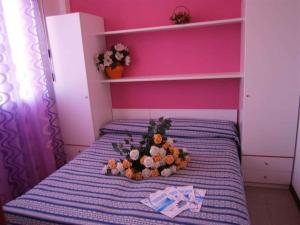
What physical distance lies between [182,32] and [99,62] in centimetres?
95

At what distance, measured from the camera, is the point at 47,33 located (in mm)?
2574

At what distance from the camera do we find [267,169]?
229cm

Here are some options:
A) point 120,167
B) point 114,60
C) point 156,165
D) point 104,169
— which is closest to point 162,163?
A: point 156,165

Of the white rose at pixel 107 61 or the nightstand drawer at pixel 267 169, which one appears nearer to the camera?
the nightstand drawer at pixel 267 169

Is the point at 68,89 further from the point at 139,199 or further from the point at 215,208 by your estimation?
the point at 215,208

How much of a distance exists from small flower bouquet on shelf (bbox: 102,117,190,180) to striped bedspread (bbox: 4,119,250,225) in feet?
0.17

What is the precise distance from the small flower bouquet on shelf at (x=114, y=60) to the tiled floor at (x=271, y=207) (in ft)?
6.02

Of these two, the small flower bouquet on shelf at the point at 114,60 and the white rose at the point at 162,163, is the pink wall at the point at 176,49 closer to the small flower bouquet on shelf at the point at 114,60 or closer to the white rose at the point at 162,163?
the small flower bouquet on shelf at the point at 114,60

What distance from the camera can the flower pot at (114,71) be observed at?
2657 mm

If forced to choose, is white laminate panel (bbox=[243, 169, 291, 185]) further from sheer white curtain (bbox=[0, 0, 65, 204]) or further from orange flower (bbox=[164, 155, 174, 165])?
sheer white curtain (bbox=[0, 0, 65, 204])

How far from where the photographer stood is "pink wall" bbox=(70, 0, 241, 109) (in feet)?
8.13

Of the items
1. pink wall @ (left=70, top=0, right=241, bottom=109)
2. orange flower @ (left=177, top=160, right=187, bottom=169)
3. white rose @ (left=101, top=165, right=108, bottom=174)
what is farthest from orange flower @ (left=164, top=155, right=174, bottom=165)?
pink wall @ (left=70, top=0, right=241, bottom=109)

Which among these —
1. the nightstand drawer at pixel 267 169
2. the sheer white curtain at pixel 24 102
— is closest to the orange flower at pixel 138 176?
the nightstand drawer at pixel 267 169

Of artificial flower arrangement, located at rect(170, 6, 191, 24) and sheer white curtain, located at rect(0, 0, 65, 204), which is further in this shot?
artificial flower arrangement, located at rect(170, 6, 191, 24)
